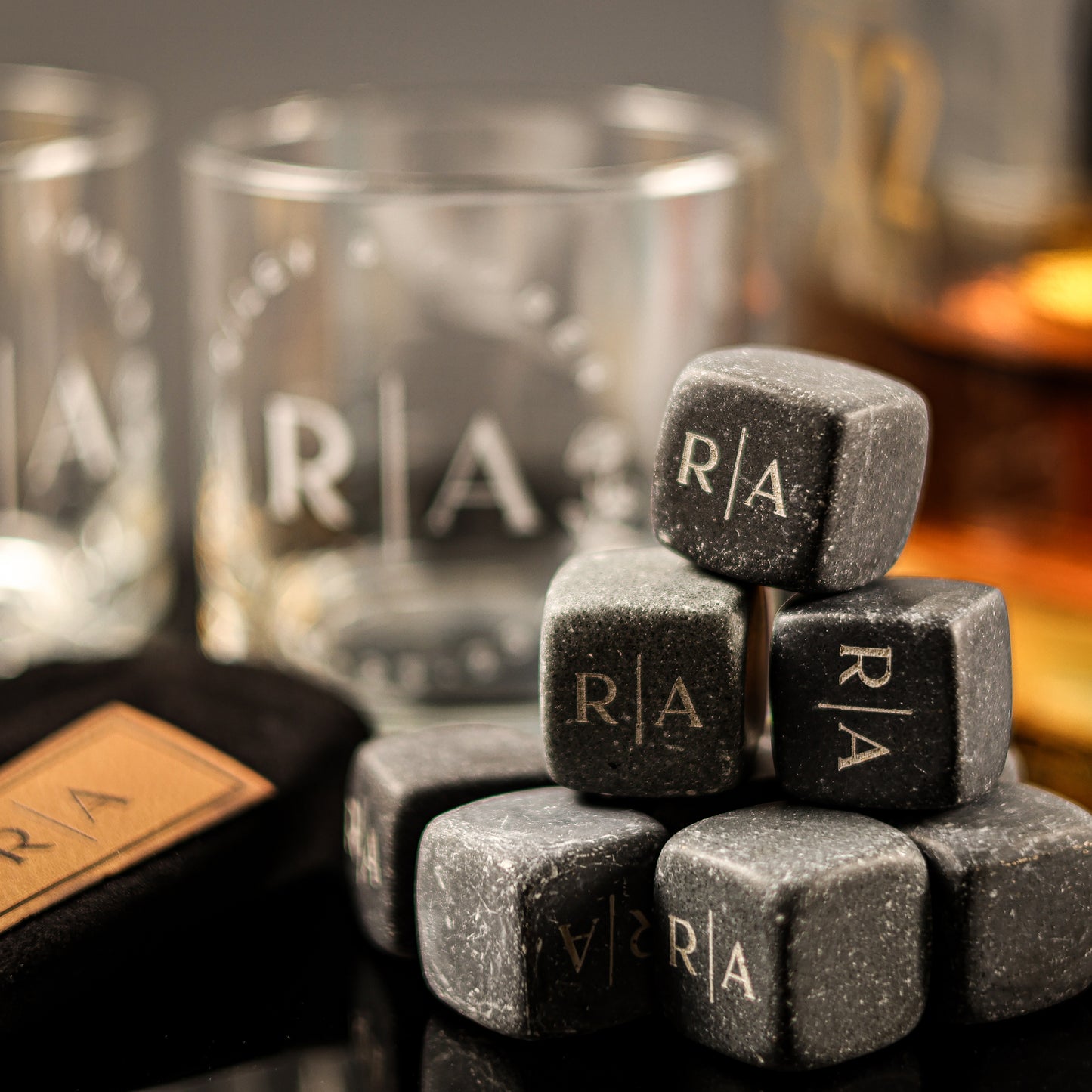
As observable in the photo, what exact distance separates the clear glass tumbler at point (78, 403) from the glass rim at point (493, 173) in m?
0.06

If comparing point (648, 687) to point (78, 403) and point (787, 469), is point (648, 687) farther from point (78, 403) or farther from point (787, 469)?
point (78, 403)

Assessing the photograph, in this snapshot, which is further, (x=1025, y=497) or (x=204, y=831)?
(x=1025, y=497)

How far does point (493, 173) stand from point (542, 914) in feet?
1.62

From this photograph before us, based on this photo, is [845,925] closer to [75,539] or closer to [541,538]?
[541,538]

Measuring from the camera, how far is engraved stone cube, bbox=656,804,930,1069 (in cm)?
49

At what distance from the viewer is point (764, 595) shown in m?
0.58

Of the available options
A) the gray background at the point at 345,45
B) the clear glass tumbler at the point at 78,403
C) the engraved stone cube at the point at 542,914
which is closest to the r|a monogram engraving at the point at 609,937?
the engraved stone cube at the point at 542,914

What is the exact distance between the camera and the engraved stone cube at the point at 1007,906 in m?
0.52

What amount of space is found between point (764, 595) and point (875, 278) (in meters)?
0.34

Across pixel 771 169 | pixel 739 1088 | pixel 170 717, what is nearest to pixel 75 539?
pixel 170 717

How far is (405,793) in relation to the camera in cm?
58

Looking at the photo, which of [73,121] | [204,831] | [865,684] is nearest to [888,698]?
[865,684]

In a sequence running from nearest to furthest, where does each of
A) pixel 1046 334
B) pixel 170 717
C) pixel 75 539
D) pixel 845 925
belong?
pixel 845 925
pixel 170 717
pixel 1046 334
pixel 75 539

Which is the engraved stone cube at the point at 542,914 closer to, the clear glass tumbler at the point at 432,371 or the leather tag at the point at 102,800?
the leather tag at the point at 102,800
